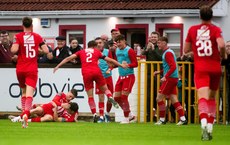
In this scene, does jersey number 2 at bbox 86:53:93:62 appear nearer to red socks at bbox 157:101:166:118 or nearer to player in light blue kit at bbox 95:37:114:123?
player in light blue kit at bbox 95:37:114:123

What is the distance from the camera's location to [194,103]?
32750 millimetres

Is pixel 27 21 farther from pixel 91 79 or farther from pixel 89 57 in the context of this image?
pixel 91 79

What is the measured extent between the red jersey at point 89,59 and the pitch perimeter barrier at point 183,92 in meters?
1.63

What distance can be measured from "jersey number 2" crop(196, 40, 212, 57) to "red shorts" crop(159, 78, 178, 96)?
24.5 feet

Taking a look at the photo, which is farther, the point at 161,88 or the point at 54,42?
the point at 54,42

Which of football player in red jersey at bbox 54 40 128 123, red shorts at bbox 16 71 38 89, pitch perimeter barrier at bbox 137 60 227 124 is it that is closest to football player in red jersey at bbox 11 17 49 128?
red shorts at bbox 16 71 38 89

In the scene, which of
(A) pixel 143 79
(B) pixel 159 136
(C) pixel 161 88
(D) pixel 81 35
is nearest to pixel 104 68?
(A) pixel 143 79

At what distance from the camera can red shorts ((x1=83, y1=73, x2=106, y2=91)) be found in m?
31.9

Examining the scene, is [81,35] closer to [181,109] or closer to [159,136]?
[181,109]

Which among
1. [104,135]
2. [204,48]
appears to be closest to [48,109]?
[104,135]

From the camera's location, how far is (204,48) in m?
22.8

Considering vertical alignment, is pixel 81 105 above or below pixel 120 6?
below

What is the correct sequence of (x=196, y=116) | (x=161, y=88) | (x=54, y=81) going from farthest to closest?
(x=54, y=81)
(x=196, y=116)
(x=161, y=88)

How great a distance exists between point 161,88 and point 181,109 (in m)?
0.74
